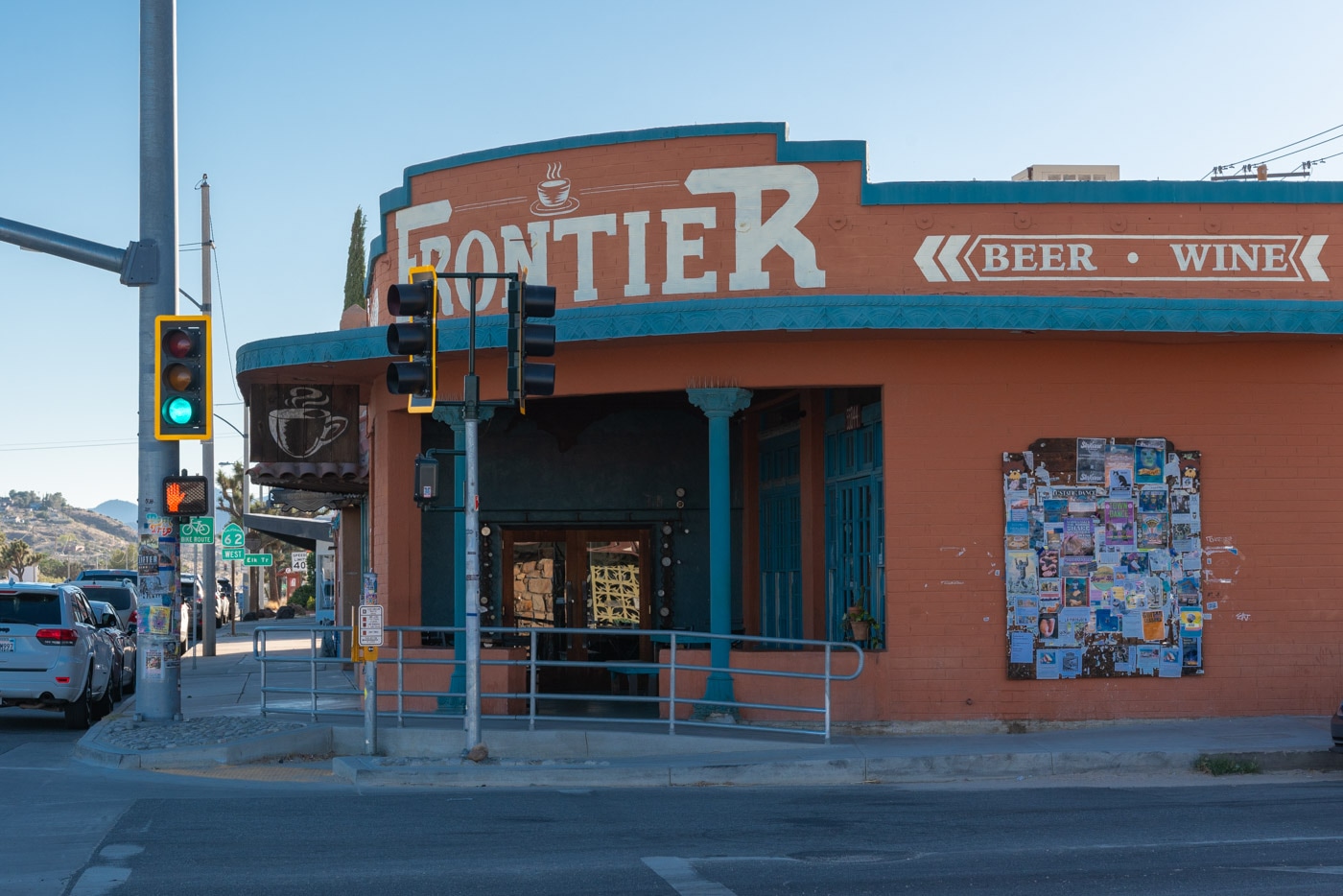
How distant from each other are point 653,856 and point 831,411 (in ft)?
31.9

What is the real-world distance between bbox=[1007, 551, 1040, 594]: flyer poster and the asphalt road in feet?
9.52

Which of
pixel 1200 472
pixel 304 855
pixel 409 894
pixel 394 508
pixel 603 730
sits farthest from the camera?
pixel 394 508

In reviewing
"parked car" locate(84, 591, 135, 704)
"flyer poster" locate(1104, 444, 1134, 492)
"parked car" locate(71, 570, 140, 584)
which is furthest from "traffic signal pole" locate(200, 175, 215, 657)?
"flyer poster" locate(1104, 444, 1134, 492)

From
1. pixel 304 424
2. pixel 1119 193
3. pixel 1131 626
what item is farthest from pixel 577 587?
pixel 1119 193

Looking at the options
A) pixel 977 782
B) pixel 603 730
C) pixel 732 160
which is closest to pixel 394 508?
pixel 603 730

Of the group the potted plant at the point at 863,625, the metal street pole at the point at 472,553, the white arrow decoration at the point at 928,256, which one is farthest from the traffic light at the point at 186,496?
the white arrow decoration at the point at 928,256

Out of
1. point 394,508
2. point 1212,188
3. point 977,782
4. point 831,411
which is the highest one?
point 1212,188

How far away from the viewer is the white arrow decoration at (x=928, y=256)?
15.5 metres

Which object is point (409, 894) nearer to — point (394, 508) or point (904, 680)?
point (904, 680)

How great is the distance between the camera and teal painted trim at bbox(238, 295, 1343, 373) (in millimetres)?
14398

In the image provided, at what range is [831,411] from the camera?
59.6 ft

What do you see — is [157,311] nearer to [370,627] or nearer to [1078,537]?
[370,627]

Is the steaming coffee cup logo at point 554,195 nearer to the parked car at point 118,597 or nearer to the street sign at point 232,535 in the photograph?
the parked car at point 118,597

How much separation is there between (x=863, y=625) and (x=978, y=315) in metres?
3.58
